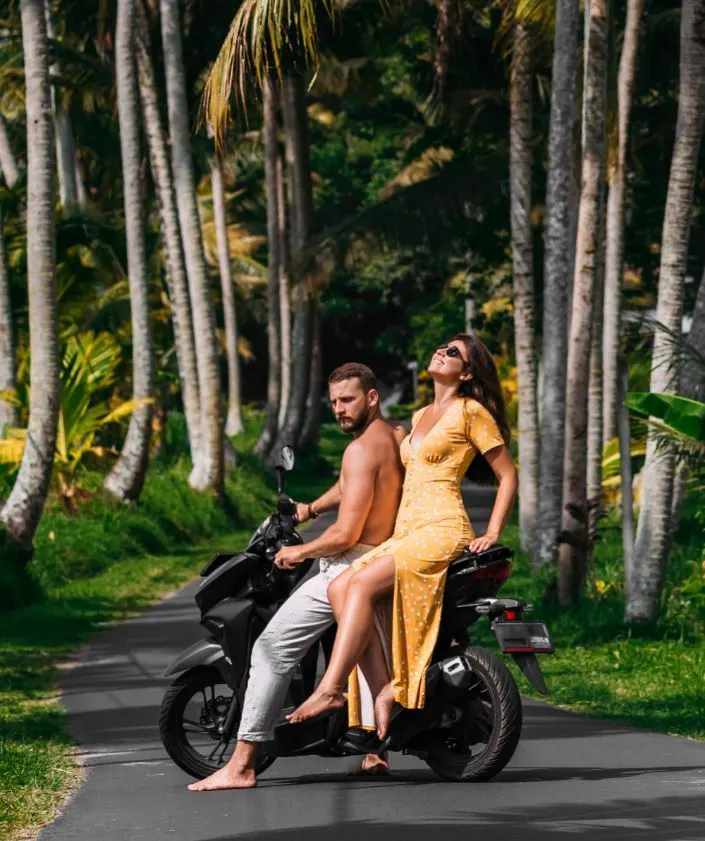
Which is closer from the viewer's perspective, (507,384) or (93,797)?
(93,797)

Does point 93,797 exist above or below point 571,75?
below

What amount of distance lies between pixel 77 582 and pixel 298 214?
19.8m

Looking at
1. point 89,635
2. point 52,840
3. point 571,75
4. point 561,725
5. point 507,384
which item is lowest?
point 507,384

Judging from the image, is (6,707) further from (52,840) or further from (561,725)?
(52,840)

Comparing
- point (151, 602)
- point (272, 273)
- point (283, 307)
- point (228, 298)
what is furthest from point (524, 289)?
point (228, 298)

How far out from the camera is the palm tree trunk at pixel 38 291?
1858 cm

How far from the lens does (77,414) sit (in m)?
23.2

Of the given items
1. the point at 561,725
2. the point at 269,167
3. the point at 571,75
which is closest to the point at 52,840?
the point at 561,725

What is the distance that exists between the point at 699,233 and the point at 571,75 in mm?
12742

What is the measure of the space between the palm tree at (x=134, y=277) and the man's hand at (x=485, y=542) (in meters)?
17.0

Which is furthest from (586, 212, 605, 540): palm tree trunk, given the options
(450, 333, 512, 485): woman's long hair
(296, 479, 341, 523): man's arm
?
(296, 479, 341, 523): man's arm

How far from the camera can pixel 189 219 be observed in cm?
2738

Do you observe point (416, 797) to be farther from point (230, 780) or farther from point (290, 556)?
point (290, 556)

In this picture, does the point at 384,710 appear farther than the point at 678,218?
No
